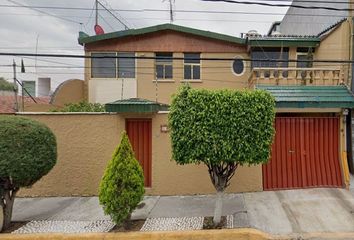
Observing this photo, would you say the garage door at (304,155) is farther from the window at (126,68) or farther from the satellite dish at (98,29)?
the satellite dish at (98,29)

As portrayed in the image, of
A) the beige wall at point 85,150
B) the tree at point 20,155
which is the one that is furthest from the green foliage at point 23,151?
the beige wall at point 85,150

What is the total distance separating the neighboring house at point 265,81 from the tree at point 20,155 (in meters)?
2.30

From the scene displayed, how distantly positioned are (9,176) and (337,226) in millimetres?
6842

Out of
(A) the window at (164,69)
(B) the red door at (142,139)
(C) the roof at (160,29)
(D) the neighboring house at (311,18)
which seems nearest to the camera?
(B) the red door at (142,139)

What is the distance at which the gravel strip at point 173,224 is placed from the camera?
6.40 m

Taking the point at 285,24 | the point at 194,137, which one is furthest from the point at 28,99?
the point at 285,24

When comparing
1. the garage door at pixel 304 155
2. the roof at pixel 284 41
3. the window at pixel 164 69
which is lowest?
the garage door at pixel 304 155

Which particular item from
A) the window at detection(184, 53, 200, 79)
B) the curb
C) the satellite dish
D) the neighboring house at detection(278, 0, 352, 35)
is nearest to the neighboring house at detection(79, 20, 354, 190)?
the window at detection(184, 53, 200, 79)

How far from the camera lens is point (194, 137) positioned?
20.5 feet

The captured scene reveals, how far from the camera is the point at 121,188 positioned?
20.6ft

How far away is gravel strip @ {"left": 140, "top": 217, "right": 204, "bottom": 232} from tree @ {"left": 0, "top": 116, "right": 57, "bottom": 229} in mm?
2592

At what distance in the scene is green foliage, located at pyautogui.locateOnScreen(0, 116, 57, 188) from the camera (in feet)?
20.2

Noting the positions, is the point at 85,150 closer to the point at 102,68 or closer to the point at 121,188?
the point at 121,188

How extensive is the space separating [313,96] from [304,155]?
170 centimetres
